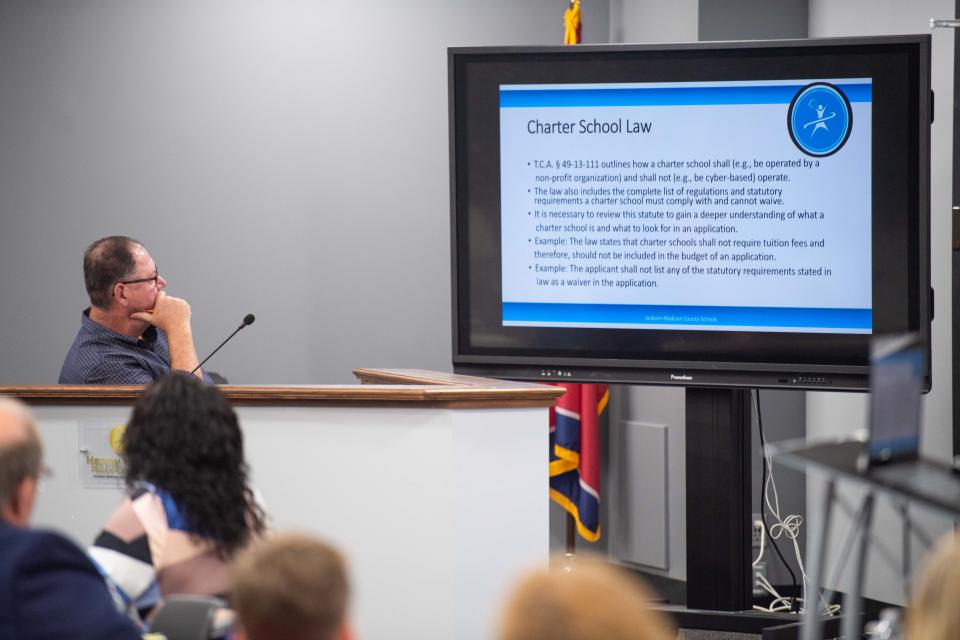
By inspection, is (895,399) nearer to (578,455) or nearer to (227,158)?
(578,455)

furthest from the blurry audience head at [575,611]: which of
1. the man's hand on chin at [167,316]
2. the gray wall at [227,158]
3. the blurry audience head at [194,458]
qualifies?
the gray wall at [227,158]

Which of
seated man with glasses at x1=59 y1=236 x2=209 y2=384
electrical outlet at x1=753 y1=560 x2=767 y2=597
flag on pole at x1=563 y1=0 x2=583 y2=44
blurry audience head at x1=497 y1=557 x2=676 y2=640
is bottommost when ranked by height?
electrical outlet at x1=753 y1=560 x2=767 y2=597

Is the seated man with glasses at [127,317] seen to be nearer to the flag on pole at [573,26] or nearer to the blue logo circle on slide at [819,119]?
the flag on pole at [573,26]

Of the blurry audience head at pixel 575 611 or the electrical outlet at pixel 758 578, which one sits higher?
the blurry audience head at pixel 575 611

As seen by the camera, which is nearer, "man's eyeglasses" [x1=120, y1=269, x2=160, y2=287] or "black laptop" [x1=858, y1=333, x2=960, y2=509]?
"black laptop" [x1=858, y1=333, x2=960, y2=509]

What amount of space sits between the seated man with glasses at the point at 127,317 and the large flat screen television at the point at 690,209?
3.36 feet

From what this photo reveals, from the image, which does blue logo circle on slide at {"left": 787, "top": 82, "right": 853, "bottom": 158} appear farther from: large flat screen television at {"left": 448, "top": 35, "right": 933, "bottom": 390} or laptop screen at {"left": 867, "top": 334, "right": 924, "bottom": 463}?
laptop screen at {"left": 867, "top": 334, "right": 924, "bottom": 463}

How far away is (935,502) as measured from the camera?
1812 mm

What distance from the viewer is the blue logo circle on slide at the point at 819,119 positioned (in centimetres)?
403

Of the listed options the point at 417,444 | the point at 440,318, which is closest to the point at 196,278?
the point at 440,318


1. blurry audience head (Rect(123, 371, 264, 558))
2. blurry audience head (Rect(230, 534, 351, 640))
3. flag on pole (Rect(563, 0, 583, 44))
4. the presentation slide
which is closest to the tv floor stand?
the presentation slide

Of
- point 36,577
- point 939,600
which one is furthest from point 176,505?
point 939,600

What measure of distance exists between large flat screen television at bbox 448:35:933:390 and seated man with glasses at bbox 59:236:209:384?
102 centimetres

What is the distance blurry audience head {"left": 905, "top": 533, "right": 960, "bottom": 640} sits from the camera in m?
1.36
